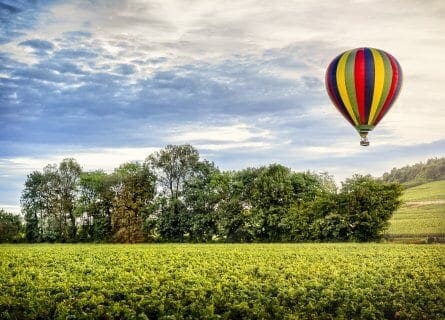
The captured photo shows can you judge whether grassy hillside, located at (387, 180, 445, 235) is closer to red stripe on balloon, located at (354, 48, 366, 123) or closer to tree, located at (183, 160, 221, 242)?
tree, located at (183, 160, 221, 242)

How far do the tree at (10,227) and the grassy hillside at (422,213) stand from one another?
3765 centimetres

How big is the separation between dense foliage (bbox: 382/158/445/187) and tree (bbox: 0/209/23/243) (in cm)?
5568

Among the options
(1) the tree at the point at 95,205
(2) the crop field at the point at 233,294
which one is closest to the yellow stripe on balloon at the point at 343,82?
(2) the crop field at the point at 233,294

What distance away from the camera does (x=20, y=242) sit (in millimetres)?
58000

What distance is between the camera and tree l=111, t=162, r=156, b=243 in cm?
5297

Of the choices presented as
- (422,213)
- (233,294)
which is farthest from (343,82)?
(422,213)

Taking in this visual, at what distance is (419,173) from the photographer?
91188 millimetres

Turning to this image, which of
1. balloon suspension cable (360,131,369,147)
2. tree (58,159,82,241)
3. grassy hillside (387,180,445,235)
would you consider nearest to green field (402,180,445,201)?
grassy hillside (387,180,445,235)

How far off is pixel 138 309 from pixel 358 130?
14480 mm

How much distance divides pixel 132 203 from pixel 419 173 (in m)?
55.5

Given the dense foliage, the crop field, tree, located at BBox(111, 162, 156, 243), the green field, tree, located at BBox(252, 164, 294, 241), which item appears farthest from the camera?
the dense foliage

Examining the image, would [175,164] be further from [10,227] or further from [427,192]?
[427,192]

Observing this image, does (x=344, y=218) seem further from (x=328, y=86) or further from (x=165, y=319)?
(x=165, y=319)

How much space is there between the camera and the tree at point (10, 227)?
5677 cm
